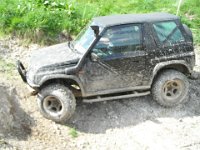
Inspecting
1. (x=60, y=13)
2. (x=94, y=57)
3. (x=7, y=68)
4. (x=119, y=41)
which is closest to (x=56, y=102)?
(x=94, y=57)

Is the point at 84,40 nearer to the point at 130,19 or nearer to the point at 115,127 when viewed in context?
the point at 130,19

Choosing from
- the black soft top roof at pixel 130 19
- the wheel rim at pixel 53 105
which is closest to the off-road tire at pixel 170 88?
the black soft top roof at pixel 130 19

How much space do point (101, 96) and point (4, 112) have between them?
203 cm

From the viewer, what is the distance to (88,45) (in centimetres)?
886

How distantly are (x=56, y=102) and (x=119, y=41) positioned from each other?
180 cm

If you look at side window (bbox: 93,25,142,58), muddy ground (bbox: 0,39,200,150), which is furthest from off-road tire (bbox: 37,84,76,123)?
side window (bbox: 93,25,142,58)

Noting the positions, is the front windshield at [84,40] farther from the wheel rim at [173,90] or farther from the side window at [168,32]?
the wheel rim at [173,90]

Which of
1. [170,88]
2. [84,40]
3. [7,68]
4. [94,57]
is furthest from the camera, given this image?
[7,68]

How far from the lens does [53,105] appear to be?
9.01m

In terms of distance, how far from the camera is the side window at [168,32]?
361 inches

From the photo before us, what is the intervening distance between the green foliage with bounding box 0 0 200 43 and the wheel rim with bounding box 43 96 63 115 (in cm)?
301

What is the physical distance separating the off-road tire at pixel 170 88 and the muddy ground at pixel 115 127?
21cm

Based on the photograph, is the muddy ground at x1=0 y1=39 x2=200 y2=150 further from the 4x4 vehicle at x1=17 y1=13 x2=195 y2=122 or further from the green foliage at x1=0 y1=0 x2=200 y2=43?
the green foliage at x1=0 y1=0 x2=200 y2=43

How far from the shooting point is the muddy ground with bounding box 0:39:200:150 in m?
8.43
